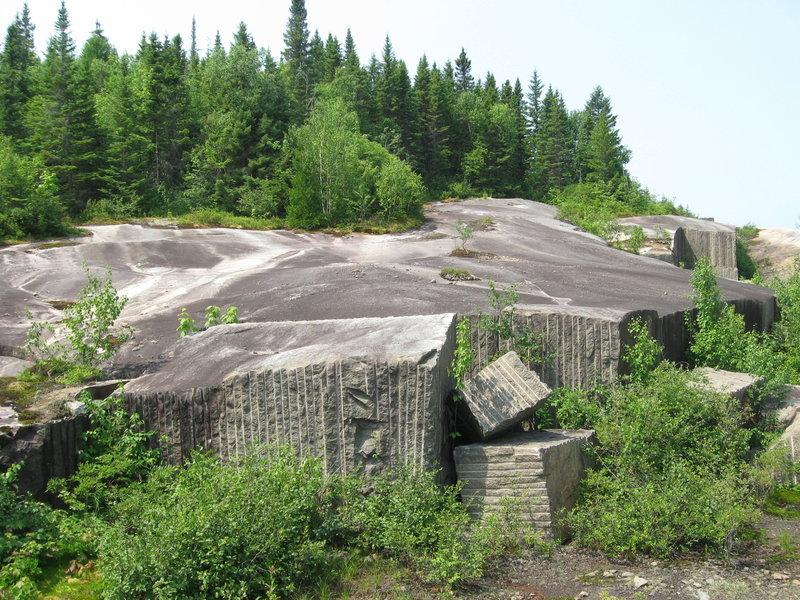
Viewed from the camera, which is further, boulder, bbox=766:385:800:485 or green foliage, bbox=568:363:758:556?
boulder, bbox=766:385:800:485

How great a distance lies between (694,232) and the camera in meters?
25.6

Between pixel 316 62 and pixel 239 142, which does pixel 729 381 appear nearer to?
pixel 239 142

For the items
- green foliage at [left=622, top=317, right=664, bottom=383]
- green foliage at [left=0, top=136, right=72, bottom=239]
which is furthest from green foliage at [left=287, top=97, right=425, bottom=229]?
green foliage at [left=622, top=317, right=664, bottom=383]

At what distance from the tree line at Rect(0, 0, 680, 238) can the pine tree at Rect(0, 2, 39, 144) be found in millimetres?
103

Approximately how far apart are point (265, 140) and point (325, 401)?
84.5ft

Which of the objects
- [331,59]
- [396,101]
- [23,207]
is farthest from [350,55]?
[23,207]

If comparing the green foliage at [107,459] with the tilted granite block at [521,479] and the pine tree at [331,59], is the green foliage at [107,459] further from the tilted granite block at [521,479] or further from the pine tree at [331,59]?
the pine tree at [331,59]

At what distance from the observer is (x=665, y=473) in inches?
309

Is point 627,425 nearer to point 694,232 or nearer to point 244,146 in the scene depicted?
point 694,232

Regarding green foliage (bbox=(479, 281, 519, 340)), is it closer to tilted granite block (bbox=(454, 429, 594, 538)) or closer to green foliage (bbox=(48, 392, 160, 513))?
tilted granite block (bbox=(454, 429, 594, 538))

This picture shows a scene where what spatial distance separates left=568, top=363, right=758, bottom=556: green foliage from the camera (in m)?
6.74

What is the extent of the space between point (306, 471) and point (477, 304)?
5.34 m

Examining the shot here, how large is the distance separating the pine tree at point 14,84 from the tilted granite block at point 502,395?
32622 mm

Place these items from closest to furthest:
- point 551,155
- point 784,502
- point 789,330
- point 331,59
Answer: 1. point 784,502
2. point 789,330
3. point 551,155
4. point 331,59
